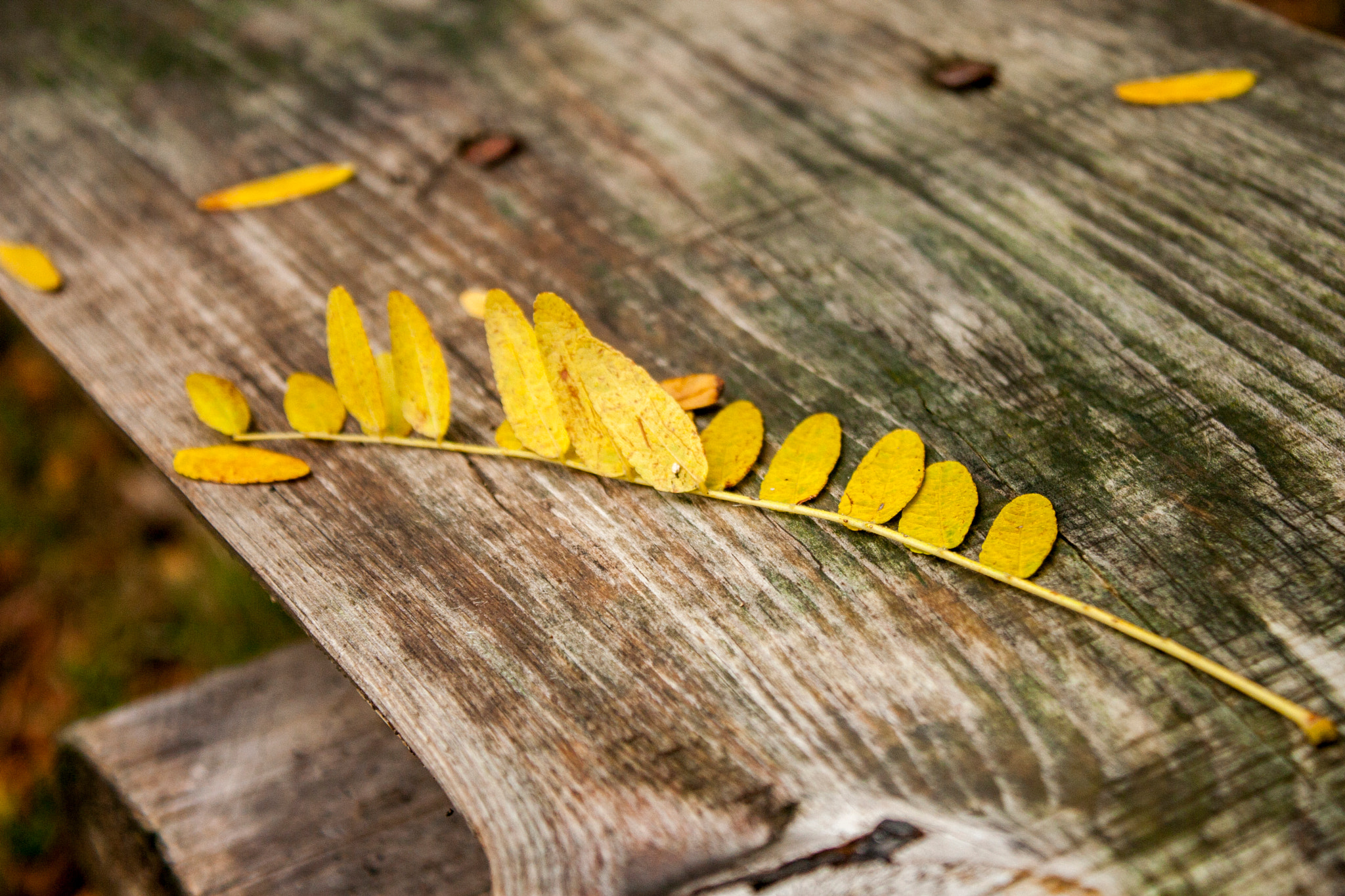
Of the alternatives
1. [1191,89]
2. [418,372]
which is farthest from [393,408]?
[1191,89]

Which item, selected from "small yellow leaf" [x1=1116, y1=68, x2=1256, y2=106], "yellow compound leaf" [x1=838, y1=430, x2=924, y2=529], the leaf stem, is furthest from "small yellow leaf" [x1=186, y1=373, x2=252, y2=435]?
"small yellow leaf" [x1=1116, y1=68, x2=1256, y2=106]

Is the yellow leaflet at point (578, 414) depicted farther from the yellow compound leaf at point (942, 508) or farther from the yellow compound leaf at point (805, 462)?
the yellow compound leaf at point (942, 508)

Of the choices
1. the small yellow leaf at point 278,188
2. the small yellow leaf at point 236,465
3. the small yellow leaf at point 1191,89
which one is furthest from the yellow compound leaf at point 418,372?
the small yellow leaf at point 1191,89

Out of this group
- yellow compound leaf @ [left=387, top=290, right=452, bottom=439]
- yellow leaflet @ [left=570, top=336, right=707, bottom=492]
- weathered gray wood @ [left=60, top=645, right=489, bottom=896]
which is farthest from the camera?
weathered gray wood @ [left=60, top=645, right=489, bottom=896]

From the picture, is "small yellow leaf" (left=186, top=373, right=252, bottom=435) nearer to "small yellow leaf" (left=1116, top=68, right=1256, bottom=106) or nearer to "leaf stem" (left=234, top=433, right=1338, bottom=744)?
"leaf stem" (left=234, top=433, right=1338, bottom=744)

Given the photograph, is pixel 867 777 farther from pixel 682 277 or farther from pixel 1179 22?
pixel 1179 22
